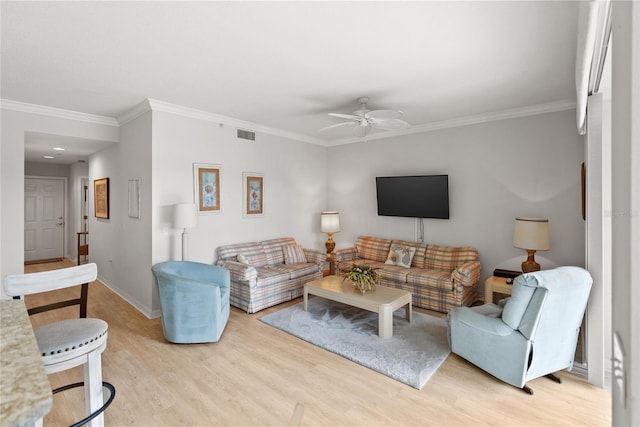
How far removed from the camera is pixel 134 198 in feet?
14.1

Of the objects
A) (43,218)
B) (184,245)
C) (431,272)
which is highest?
(43,218)

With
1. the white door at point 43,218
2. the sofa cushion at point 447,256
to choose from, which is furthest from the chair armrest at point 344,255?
the white door at point 43,218

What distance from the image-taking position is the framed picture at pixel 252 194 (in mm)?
4980

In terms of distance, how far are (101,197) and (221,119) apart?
267 cm

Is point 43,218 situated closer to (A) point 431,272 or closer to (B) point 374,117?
(B) point 374,117

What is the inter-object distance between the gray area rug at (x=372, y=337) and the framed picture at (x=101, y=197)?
3425 mm

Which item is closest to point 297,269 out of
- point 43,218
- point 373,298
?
point 373,298

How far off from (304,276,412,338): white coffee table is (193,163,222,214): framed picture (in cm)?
183

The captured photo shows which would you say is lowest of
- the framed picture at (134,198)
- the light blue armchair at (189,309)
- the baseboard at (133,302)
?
the baseboard at (133,302)

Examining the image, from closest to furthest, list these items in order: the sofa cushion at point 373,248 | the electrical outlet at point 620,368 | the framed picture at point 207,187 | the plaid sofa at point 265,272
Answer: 1. the electrical outlet at point 620,368
2. the plaid sofa at point 265,272
3. the framed picture at point 207,187
4. the sofa cushion at point 373,248

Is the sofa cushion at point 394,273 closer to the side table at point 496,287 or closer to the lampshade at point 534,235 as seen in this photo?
the side table at point 496,287

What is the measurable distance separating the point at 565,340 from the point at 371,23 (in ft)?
9.39

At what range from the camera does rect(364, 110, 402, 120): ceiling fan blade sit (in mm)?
3242

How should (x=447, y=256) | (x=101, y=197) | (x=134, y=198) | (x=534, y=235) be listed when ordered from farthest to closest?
(x=101, y=197), (x=447, y=256), (x=134, y=198), (x=534, y=235)
